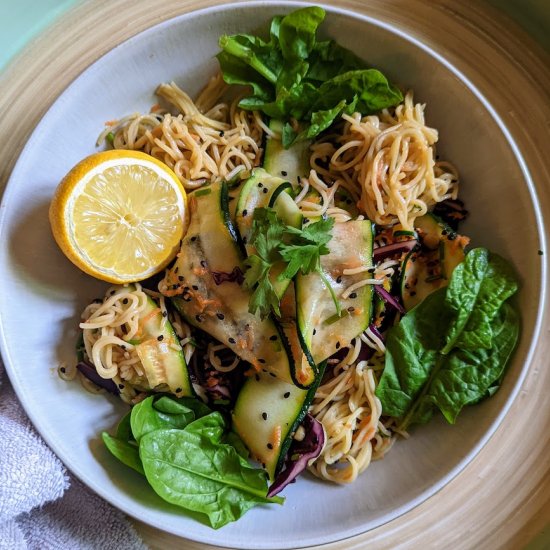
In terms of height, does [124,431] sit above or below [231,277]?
below

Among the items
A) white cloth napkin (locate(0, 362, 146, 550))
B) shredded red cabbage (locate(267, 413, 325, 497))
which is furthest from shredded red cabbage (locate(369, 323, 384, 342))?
white cloth napkin (locate(0, 362, 146, 550))

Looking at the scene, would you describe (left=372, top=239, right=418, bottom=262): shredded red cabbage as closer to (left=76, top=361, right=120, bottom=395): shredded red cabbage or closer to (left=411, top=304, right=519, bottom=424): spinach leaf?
(left=411, top=304, right=519, bottom=424): spinach leaf

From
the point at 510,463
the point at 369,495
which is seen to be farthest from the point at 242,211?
the point at 510,463

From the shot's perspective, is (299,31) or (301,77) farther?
(301,77)

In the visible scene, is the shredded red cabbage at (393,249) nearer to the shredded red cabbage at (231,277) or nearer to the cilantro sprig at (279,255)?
the cilantro sprig at (279,255)

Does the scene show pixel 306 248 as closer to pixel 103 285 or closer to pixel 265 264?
pixel 265 264

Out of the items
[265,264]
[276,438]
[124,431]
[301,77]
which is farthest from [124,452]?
[301,77]
